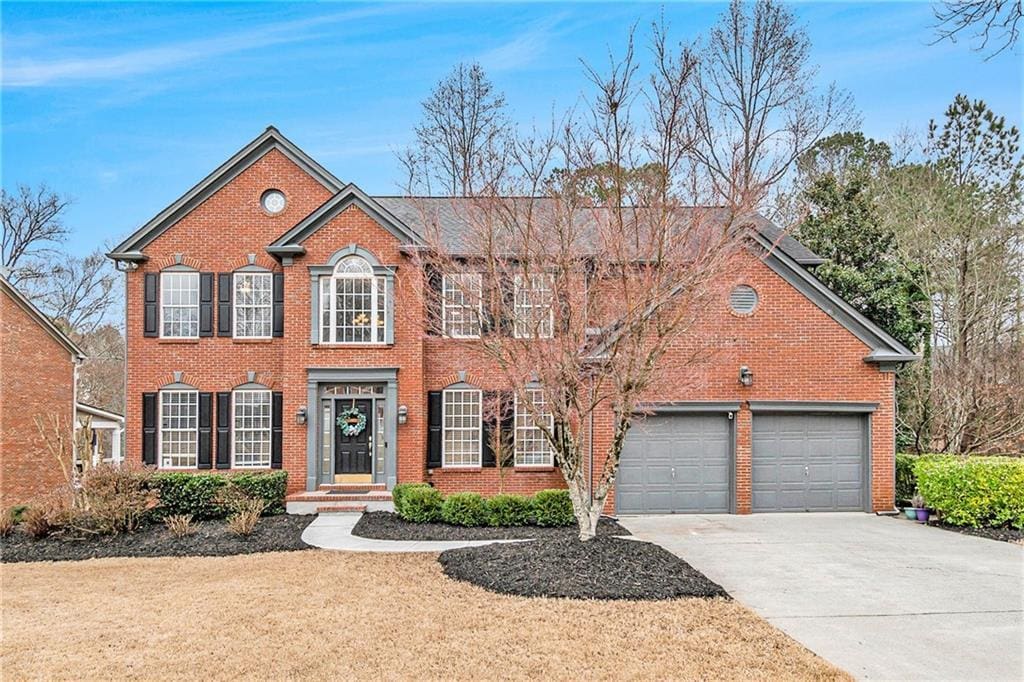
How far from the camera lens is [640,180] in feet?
31.2

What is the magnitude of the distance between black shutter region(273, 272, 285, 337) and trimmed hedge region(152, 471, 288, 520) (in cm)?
364

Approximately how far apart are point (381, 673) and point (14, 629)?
4251 millimetres

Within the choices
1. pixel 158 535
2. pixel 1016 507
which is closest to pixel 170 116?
pixel 158 535

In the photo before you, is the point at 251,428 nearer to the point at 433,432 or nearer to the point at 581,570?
the point at 433,432

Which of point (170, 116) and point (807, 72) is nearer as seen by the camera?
point (170, 116)

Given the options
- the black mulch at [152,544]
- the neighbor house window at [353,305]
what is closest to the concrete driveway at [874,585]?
the black mulch at [152,544]

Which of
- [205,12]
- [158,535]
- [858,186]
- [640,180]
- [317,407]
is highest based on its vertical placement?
[205,12]

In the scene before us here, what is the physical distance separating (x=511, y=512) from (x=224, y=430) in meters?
7.36

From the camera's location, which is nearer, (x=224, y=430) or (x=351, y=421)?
(x=351, y=421)

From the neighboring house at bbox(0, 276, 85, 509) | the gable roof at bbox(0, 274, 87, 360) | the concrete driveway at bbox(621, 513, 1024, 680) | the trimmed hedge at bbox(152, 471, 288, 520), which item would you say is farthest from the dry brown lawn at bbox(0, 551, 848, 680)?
the gable roof at bbox(0, 274, 87, 360)

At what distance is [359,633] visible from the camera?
22.8 ft

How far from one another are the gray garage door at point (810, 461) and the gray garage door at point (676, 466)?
0.80 m

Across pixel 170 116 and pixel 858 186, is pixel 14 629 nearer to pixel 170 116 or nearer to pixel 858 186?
pixel 170 116

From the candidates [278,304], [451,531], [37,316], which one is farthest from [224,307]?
[451,531]
